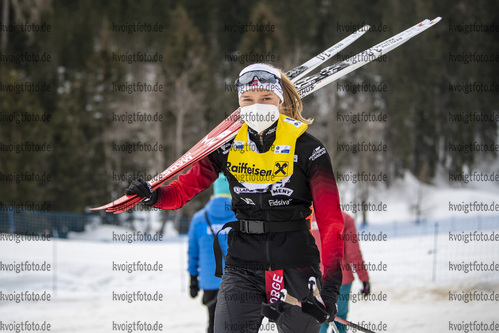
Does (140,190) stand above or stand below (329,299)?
above

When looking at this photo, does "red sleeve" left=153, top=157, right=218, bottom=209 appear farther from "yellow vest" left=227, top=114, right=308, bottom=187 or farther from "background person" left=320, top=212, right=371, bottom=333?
"background person" left=320, top=212, right=371, bottom=333

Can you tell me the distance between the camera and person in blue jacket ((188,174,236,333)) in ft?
16.7

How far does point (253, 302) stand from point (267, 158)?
2.59 ft

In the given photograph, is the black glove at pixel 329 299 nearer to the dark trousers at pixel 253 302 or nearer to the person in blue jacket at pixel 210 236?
the dark trousers at pixel 253 302

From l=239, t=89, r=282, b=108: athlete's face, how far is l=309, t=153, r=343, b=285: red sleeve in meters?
0.47

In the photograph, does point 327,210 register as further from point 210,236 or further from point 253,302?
point 210,236

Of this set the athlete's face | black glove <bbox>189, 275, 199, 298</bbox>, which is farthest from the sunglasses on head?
black glove <bbox>189, 275, 199, 298</bbox>

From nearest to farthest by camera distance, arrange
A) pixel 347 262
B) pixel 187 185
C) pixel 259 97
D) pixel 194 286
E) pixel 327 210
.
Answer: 1. pixel 327 210
2. pixel 259 97
3. pixel 187 185
4. pixel 347 262
5. pixel 194 286

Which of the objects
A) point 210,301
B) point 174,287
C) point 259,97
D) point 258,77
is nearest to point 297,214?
point 259,97

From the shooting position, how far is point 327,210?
111 inches

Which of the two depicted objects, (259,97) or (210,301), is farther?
(210,301)

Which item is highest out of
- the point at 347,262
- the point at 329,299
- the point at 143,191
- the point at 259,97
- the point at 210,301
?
the point at 259,97

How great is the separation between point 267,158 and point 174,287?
27.5 feet

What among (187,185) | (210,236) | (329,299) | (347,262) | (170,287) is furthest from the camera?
(170,287)
